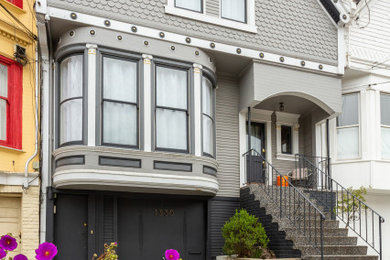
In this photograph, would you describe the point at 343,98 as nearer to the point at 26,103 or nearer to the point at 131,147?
the point at 131,147

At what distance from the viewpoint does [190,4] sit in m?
11.3

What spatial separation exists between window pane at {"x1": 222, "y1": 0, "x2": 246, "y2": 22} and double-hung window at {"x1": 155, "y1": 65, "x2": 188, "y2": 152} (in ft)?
6.22

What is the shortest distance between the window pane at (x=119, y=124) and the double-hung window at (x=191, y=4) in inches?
104

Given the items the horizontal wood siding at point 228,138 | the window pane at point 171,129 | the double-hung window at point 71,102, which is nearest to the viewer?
the double-hung window at point 71,102

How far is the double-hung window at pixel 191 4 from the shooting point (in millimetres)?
11125

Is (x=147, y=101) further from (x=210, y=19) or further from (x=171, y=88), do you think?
(x=210, y=19)

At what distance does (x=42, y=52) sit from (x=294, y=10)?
6151mm

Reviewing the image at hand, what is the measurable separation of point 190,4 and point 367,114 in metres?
5.48

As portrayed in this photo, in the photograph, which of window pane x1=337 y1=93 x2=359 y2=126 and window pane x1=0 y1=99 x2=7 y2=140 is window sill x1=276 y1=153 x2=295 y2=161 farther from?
window pane x1=0 y1=99 x2=7 y2=140

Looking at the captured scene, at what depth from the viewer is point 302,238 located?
998 cm

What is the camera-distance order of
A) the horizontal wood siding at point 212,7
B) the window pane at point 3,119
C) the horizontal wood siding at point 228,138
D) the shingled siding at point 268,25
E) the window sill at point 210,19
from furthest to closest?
the horizontal wood siding at point 228,138, the horizontal wood siding at point 212,7, the window sill at point 210,19, the shingled siding at point 268,25, the window pane at point 3,119

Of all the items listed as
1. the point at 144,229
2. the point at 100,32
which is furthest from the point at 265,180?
the point at 100,32

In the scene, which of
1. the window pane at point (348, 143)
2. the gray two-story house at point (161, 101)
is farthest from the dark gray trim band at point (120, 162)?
the window pane at point (348, 143)

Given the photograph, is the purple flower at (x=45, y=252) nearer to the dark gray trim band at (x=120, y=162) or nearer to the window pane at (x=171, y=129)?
the dark gray trim band at (x=120, y=162)
